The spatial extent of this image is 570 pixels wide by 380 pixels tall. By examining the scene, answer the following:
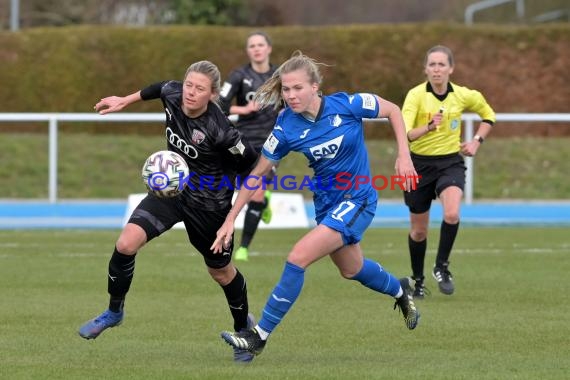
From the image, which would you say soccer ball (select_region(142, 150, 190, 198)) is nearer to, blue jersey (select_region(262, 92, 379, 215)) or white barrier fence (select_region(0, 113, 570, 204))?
blue jersey (select_region(262, 92, 379, 215))

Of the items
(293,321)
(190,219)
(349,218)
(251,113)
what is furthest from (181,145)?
(251,113)

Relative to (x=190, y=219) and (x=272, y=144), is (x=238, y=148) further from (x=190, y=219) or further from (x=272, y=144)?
(x=190, y=219)

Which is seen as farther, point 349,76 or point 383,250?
point 349,76

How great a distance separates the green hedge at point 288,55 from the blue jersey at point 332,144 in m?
16.2

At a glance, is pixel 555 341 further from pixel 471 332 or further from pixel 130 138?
pixel 130 138

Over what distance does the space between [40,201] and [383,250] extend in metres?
6.89

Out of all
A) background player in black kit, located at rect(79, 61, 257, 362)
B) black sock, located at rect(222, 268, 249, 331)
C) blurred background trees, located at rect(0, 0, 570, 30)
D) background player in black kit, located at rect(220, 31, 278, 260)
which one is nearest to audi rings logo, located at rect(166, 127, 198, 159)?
background player in black kit, located at rect(79, 61, 257, 362)

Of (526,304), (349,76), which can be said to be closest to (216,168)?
(526,304)

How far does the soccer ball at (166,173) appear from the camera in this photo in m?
7.07

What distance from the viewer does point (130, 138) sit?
21.6 metres

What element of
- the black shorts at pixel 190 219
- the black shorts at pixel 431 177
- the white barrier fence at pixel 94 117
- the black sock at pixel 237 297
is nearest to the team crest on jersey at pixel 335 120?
the black shorts at pixel 190 219

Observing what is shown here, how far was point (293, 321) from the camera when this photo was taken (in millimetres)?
8438

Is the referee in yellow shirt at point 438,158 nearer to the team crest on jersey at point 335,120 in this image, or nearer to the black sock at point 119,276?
the team crest on jersey at point 335,120

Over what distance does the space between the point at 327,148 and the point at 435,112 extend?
3005 mm
